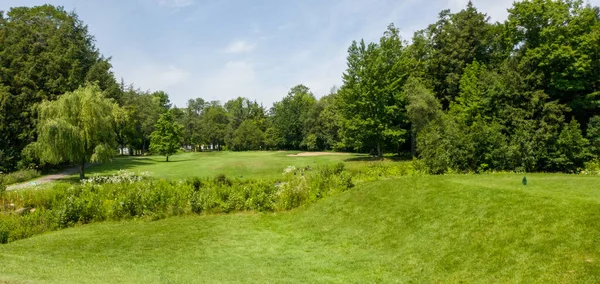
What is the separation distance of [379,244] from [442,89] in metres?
33.7

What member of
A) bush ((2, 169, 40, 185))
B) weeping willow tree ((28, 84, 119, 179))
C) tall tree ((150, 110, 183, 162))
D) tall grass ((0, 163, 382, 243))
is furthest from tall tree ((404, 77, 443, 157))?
bush ((2, 169, 40, 185))

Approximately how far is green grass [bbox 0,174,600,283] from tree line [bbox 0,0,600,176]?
10.9 meters

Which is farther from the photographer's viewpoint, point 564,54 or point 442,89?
point 442,89

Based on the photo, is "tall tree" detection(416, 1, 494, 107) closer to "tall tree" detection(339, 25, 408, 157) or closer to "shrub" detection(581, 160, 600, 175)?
"tall tree" detection(339, 25, 408, 157)

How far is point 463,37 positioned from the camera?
3694cm

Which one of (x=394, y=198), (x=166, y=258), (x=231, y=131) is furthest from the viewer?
(x=231, y=131)

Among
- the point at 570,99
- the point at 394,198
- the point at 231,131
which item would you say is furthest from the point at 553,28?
the point at 231,131

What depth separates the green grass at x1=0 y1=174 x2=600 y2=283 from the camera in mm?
7087

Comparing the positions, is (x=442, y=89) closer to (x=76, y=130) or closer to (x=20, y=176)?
(x=76, y=130)

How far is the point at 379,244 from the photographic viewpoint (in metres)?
9.91

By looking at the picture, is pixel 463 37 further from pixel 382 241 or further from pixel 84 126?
pixel 84 126

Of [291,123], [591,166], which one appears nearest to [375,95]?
[591,166]

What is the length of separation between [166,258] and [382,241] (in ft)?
20.1

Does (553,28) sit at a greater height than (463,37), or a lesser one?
lesser
